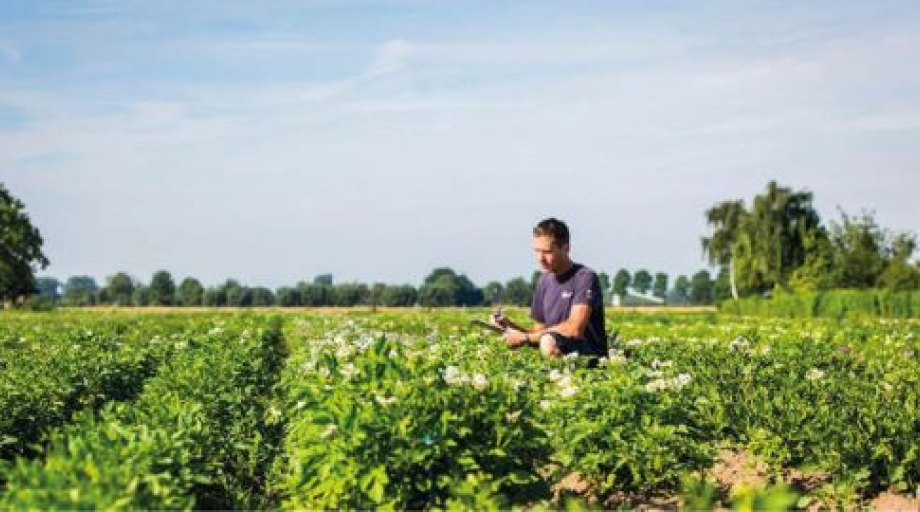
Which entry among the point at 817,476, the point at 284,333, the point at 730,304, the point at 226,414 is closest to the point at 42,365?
the point at 226,414

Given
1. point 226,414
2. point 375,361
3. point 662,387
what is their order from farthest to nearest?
point 226,414
point 662,387
point 375,361

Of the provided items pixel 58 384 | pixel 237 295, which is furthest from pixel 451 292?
pixel 58 384

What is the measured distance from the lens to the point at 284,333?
2934cm

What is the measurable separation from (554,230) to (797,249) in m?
79.4

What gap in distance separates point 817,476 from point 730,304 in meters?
66.0

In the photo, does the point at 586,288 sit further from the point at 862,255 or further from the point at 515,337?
the point at 862,255

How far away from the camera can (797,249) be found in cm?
8544

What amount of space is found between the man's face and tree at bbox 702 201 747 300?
86.0m

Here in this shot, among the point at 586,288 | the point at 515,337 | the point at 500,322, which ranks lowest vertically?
the point at 515,337

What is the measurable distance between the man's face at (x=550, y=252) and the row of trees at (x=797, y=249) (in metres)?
54.2

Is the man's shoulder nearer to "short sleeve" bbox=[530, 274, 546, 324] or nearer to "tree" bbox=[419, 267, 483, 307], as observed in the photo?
"short sleeve" bbox=[530, 274, 546, 324]

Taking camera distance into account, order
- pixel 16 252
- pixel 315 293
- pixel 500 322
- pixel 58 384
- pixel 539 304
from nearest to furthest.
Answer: pixel 500 322
pixel 539 304
pixel 58 384
pixel 16 252
pixel 315 293

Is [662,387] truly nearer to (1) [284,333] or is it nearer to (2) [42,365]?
(2) [42,365]

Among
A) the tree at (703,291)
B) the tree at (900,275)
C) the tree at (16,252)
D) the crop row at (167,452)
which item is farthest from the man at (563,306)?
the tree at (703,291)
